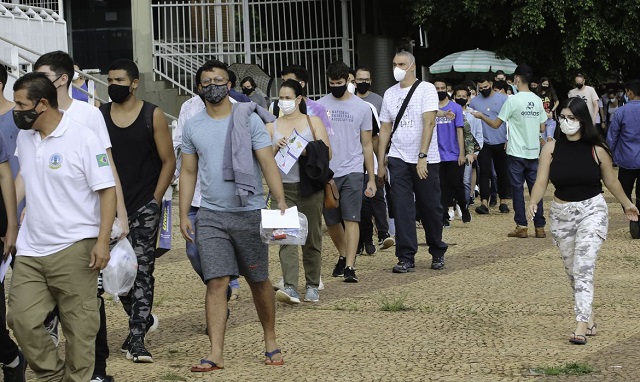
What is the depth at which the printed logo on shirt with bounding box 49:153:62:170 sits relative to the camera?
6.15m

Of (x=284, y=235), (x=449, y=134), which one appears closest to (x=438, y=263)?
(x=449, y=134)

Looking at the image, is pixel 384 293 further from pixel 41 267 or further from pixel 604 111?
pixel 604 111

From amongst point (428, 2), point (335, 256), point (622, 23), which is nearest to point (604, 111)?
point (622, 23)

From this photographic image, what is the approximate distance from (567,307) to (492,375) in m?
2.37

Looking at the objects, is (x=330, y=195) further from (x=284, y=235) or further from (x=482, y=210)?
(x=482, y=210)

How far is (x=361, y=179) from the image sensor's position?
35.4 feet

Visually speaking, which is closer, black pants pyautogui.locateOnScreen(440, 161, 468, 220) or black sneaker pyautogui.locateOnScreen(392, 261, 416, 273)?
black sneaker pyautogui.locateOnScreen(392, 261, 416, 273)

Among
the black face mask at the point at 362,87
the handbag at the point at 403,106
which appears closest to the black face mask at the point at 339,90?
the handbag at the point at 403,106

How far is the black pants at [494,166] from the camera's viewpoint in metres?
17.0

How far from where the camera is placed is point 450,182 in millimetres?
15258

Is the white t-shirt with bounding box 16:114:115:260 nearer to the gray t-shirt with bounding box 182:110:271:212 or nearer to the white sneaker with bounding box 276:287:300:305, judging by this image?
the gray t-shirt with bounding box 182:110:271:212

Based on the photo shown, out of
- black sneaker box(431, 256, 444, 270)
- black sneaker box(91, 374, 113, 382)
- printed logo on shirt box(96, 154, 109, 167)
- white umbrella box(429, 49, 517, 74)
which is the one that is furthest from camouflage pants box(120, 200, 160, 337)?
white umbrella box(429, 49, 517, 74)

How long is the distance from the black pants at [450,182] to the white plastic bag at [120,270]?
28.7ft

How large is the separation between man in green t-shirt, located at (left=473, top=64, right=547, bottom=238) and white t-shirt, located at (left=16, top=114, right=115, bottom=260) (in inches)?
330
